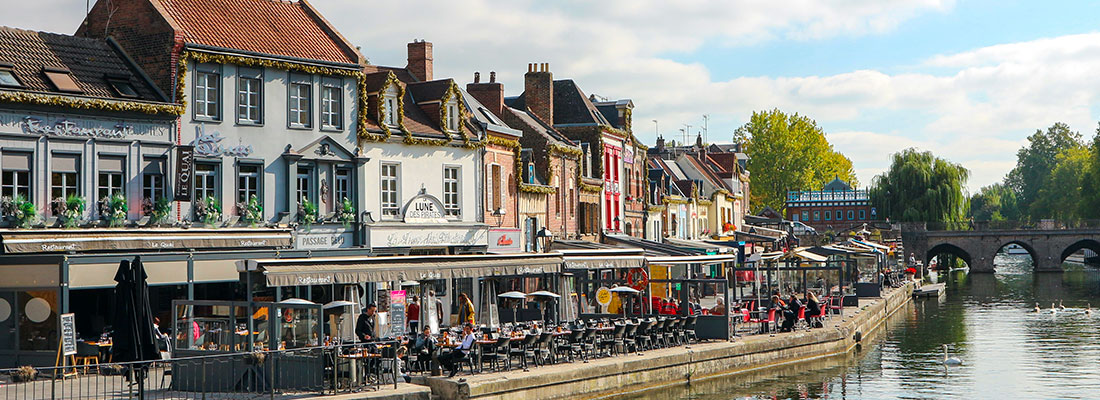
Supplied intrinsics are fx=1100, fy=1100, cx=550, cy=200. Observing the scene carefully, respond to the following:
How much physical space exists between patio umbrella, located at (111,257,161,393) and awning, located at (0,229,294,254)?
3.55 meters

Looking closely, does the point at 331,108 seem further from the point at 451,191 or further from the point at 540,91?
the point at 540,91

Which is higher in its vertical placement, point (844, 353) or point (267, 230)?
point (267, 230)

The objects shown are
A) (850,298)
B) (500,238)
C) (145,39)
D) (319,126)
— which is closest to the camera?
(145,39)

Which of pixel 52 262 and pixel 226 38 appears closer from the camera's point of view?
pixel 52 262

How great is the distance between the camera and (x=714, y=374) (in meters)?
28.2

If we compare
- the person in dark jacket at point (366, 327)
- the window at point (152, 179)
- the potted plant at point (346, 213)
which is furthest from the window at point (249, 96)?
the person in dark jacket at point (366, 327)

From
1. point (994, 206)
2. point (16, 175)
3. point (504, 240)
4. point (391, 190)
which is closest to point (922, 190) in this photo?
Result: point (504, 240)

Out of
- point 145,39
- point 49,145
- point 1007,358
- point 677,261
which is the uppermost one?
point 145,39

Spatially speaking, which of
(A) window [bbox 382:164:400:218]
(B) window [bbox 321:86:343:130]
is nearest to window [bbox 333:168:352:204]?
(B) window [bbox 321:86:343:130]

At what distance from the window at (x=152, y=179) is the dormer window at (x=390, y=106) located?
794 cm

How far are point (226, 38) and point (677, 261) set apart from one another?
14.3 metres

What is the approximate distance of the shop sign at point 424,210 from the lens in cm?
3372

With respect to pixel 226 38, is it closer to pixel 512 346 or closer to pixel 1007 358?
pixel 512 346

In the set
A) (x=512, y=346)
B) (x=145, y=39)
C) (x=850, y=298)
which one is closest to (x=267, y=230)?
(x=145, y=39)
